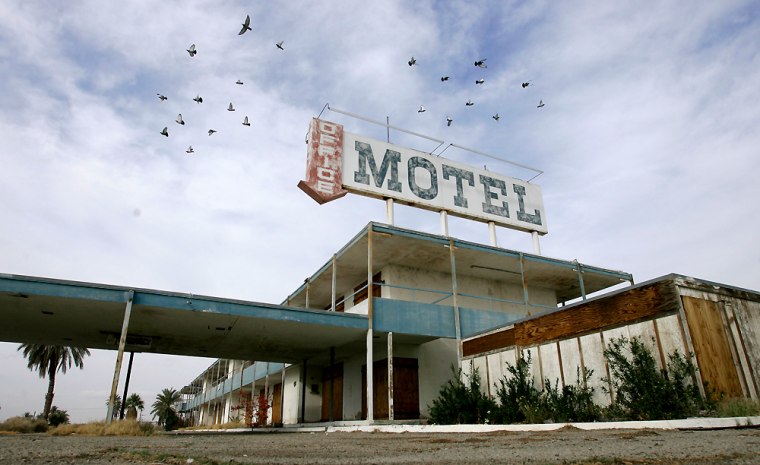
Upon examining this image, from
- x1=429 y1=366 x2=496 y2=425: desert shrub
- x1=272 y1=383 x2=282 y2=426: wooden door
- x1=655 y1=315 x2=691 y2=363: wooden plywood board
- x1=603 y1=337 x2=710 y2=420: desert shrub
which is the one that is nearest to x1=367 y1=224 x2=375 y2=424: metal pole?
x1=429 y1=366 x2=496 y2=425: desert shrub

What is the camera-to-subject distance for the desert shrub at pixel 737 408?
7660 mm

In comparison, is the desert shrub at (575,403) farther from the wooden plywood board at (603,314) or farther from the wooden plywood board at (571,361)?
the wooden plywood board at (603,314)

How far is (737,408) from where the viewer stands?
778 cm

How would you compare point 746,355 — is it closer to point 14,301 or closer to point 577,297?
point 577,297

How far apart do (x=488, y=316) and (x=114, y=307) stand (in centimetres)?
1230

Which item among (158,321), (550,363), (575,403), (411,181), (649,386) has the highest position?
(411,181)

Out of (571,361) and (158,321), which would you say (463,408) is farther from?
(158,321)

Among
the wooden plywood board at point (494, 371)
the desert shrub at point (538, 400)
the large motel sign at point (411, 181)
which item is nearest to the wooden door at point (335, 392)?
the wooden plywood board at point (494, 371)

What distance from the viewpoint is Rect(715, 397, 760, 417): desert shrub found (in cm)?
766

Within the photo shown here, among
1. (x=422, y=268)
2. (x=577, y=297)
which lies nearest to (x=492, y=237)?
(x=422, y=268)

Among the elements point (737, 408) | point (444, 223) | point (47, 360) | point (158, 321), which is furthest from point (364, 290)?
point (47, 360)

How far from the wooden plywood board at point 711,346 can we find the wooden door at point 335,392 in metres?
14.5

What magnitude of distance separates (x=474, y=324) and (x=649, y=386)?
26.8 ft

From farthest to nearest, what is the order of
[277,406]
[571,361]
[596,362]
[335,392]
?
[277,406], [335,392], [571,361], [596,362]
